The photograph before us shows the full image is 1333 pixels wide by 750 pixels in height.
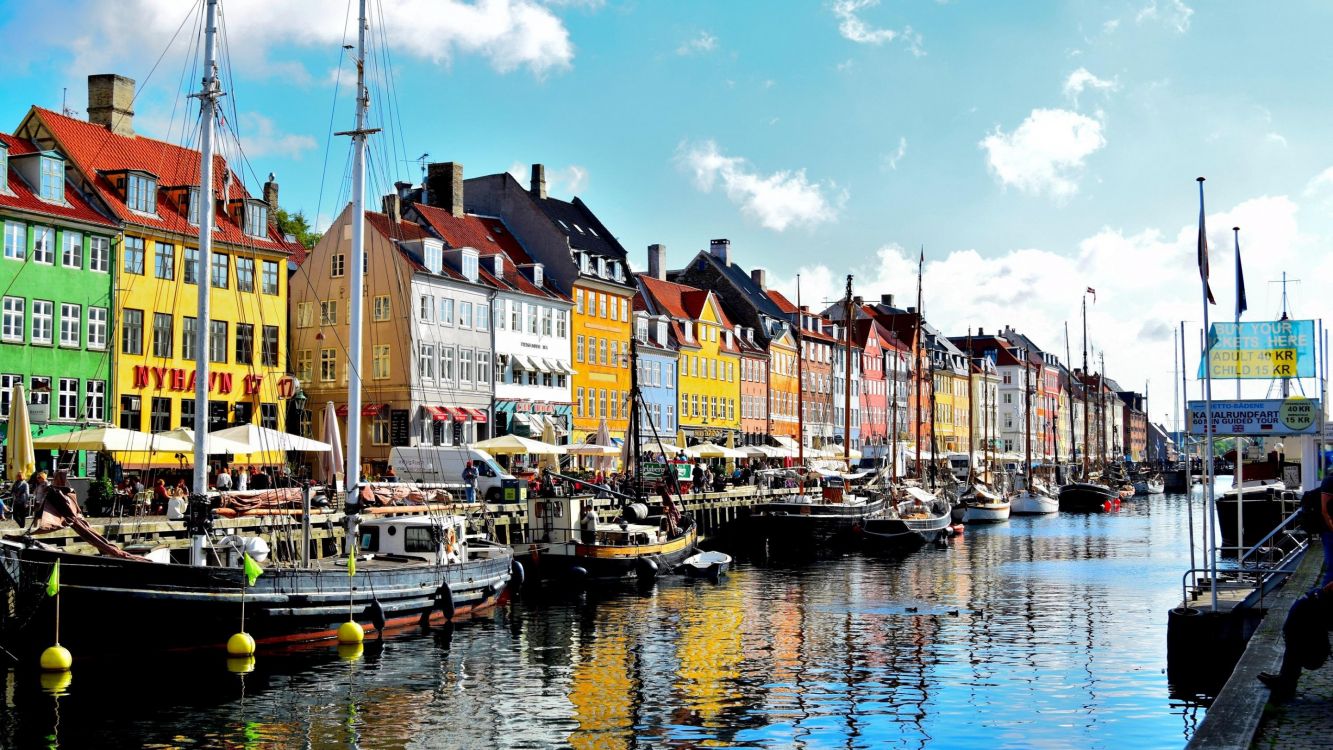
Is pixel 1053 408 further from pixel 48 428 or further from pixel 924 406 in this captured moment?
pixel 48 428

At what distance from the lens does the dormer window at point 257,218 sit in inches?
2416

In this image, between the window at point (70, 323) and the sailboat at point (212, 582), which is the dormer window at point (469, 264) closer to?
the window at point (70, 323)

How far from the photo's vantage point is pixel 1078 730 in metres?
20.9

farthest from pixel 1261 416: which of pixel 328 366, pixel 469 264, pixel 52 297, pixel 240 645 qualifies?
pixel 469 264

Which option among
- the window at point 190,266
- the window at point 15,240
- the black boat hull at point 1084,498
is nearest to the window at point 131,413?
the window at point 190,266

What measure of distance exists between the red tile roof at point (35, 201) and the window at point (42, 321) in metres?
3.31

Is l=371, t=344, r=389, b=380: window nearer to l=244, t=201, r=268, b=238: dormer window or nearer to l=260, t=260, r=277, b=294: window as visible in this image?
l=260, t=260, r=277, b=294: window

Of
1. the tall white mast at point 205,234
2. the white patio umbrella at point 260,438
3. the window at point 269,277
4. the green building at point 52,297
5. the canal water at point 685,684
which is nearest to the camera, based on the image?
the canal water at point 685,684

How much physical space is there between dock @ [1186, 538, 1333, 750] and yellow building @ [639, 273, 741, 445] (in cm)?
7629

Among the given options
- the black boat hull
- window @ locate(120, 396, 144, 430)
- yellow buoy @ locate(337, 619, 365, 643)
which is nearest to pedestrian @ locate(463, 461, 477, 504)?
window @ locate(120, 396, 144, 430)

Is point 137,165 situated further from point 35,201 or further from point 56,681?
point 56,681

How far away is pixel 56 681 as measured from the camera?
24.3 metres

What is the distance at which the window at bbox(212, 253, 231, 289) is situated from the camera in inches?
2340

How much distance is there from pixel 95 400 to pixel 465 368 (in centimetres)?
2103
